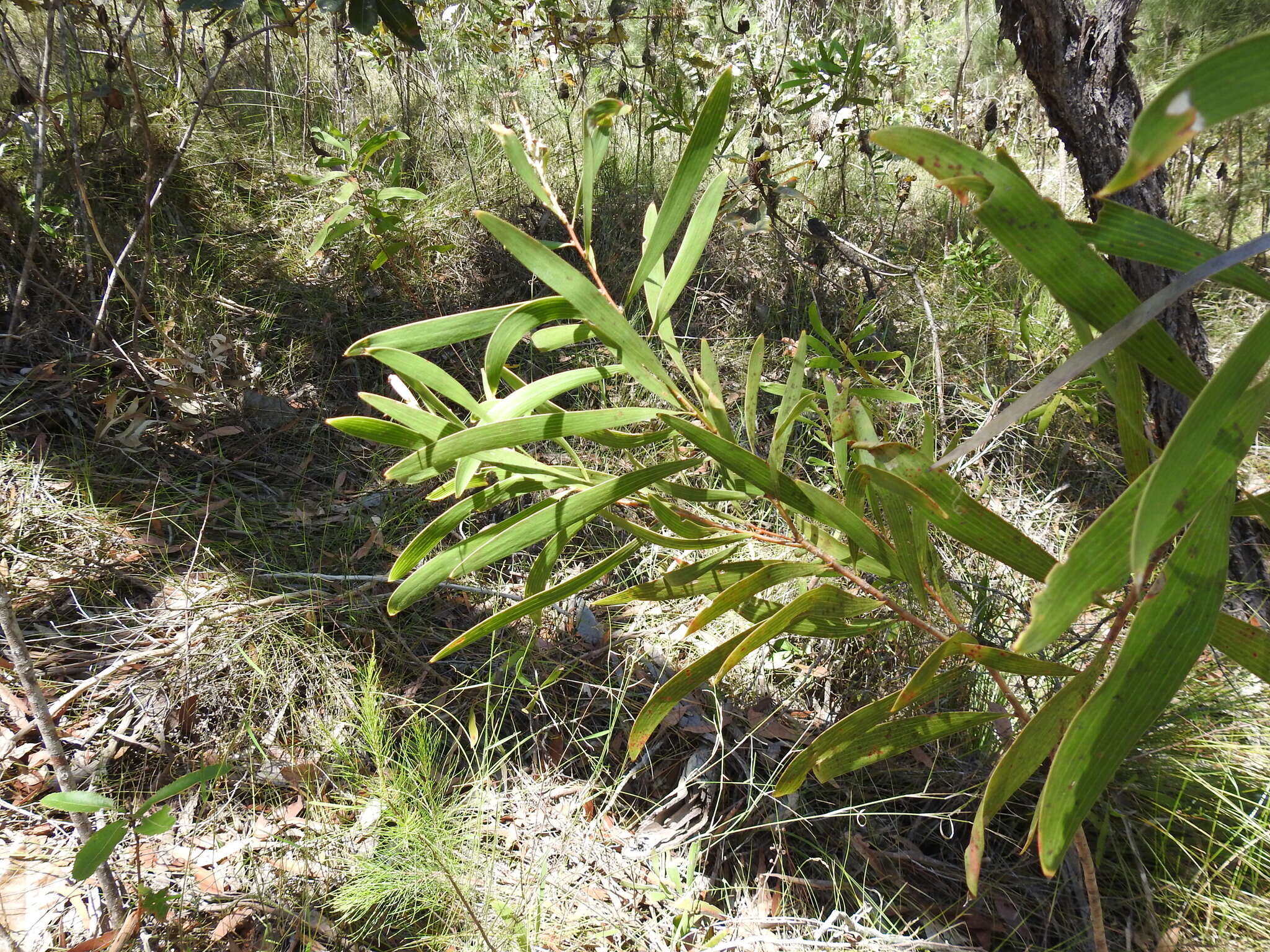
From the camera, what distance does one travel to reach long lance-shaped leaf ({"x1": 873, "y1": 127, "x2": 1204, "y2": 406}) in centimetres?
54

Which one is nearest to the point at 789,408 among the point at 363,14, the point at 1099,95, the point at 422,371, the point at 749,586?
the point at 749,586

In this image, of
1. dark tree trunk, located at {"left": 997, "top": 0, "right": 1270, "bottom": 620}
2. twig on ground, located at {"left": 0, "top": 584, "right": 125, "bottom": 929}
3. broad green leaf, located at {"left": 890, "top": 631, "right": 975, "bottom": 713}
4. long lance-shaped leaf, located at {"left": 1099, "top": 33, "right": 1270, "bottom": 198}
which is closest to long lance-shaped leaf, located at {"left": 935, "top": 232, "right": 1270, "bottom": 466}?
long lance-shaped leaf, located at {"left": 1099, "top": 33, "right": 1270, "bottom": 198}

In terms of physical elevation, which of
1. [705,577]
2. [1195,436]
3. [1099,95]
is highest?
[1099,95]

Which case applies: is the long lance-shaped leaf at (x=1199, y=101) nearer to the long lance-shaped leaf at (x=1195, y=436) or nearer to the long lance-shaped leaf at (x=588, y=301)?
the long lance-shaped leaf at (x=1195, y=436)

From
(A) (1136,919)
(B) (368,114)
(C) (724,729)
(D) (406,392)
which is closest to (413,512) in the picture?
(C) (724,729)

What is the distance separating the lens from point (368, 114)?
3.43 m

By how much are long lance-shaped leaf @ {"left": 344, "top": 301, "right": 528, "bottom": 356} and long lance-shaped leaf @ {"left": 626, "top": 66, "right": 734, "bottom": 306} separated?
15 cm

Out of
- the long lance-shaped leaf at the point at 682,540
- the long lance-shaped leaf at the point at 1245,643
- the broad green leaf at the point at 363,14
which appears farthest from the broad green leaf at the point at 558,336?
the broad green leaf at the point at 363,14

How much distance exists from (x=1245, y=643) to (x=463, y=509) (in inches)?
31.7

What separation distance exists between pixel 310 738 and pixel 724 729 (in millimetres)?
881

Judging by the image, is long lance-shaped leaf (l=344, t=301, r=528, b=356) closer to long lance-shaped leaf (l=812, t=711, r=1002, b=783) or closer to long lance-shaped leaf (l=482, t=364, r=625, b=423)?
long lance-shaped leaf (l=482, t=364, r=625, b=423)

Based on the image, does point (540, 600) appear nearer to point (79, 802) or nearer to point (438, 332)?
point (438, 332)

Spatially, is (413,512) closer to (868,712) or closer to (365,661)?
(365,661)

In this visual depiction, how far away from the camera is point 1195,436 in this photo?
47 centimetres
